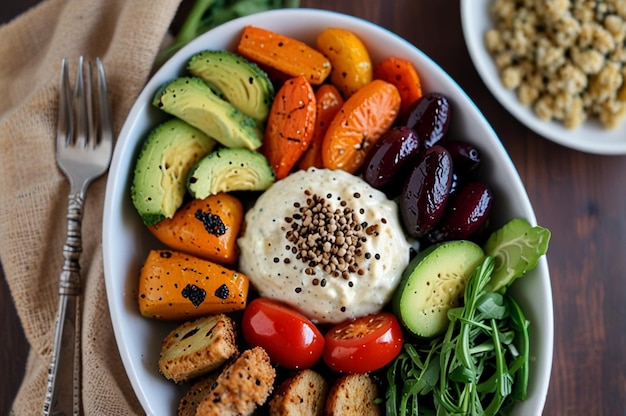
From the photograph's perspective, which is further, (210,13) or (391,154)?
(210,13)

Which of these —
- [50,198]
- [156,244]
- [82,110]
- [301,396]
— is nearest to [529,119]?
[301,396]

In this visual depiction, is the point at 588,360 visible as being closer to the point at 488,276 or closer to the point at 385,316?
A: the point at 488,276

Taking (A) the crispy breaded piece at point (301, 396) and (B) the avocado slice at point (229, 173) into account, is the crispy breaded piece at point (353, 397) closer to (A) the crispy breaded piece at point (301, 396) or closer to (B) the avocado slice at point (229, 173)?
(A) the crispy breaded piece at point (301, 396)

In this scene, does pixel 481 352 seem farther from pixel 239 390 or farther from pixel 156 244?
pixel 156 244

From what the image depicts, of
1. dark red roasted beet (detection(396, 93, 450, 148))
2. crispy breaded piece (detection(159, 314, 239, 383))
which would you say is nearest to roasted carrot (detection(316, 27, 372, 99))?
dark red roasted beet (detection(396, 93, 450, 148))

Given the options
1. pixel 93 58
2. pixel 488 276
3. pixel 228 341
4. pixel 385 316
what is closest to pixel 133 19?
pixel 93 58

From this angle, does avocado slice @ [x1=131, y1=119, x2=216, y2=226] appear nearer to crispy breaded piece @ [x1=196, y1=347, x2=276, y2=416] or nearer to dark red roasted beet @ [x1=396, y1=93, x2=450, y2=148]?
crispy breaded piece @ [x1=196, y1=347, x2=276, y2=416]
